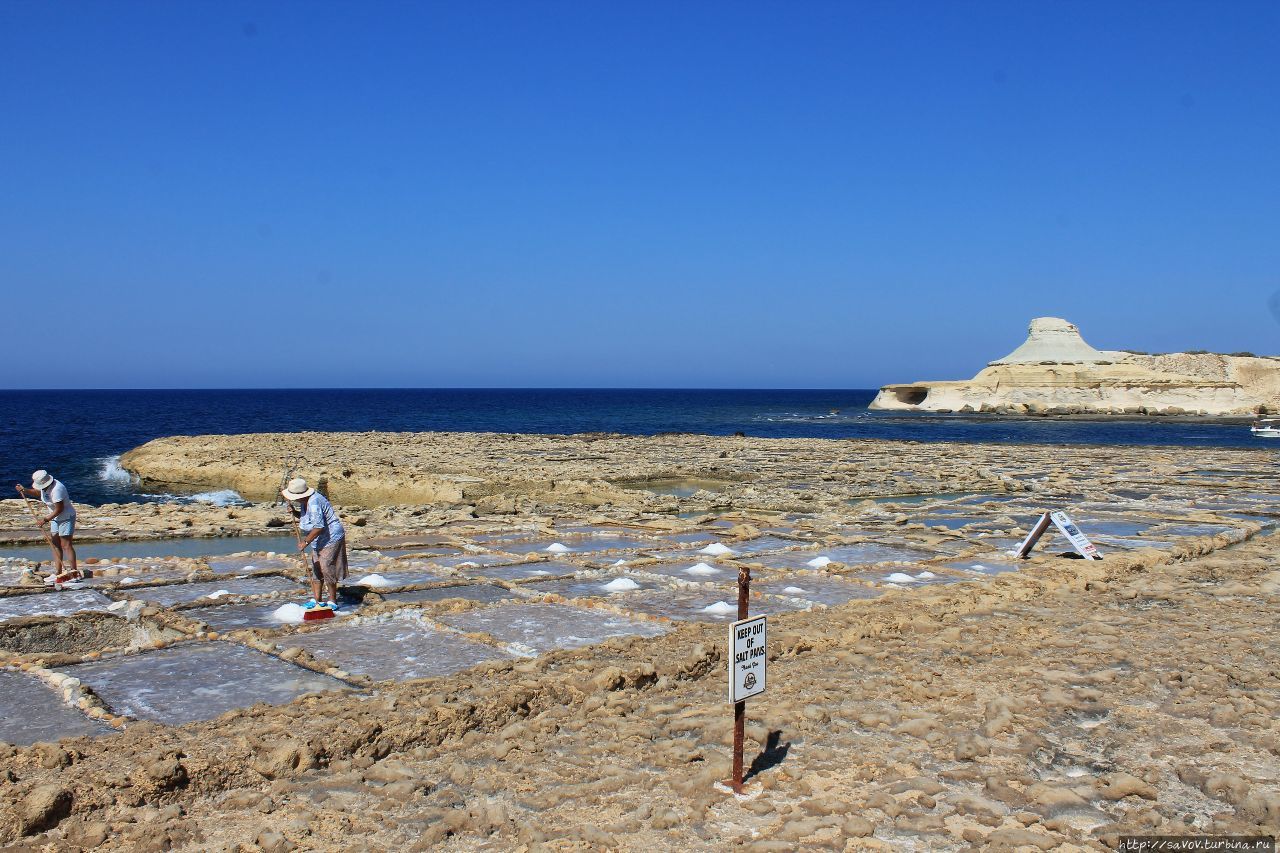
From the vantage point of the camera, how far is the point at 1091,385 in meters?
74.8

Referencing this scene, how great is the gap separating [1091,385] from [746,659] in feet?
259

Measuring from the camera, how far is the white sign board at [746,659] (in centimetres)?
439

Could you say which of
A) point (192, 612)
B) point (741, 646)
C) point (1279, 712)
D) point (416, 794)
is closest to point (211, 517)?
point (192, 612)

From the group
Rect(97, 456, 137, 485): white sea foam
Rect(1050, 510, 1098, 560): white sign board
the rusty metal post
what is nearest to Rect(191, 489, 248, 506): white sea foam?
Rect(97, 456, 137, 485): white sea foam

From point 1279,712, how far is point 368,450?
102 ft

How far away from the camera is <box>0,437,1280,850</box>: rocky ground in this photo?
14.2 feet

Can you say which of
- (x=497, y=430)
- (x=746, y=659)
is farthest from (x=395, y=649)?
(x=497, y=430)

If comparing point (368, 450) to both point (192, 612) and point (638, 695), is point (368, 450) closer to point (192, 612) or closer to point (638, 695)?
point (192, 612)

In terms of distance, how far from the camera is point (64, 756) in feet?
16.1

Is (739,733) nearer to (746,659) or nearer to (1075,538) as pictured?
(746,659)

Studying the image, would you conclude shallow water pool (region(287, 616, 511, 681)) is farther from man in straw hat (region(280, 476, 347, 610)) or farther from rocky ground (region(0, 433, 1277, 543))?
rocky ground (region(0, 433, 1277, 543))

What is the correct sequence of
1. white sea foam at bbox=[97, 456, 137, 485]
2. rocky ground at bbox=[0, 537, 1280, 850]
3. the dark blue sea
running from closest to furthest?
rocky ground at bbox=[0, 537, 1280, 850], white sea foam at bbox=[97, 456, 137, 485], the dark blue sea

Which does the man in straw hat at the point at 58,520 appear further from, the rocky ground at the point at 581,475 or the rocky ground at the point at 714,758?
the rocky ground at the point at 714,758

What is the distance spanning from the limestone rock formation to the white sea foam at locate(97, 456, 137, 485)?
209 ft
